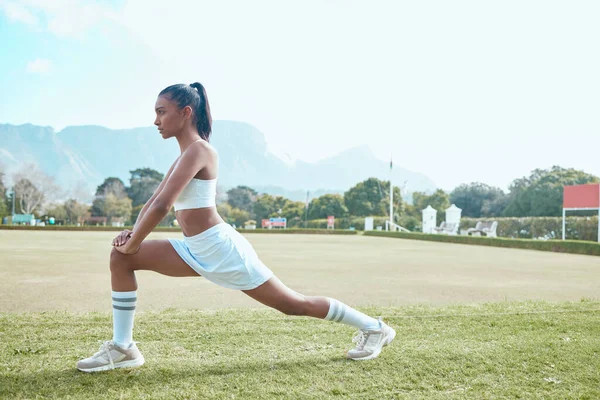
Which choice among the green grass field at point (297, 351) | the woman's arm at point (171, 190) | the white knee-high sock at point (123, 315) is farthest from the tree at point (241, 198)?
the woman's arm at point (171, 190)

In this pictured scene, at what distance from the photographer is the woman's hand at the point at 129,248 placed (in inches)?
110

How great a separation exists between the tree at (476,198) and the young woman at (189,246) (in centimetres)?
6321

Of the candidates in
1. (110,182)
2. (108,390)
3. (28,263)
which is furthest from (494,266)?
(110,182)

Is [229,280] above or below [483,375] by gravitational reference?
above

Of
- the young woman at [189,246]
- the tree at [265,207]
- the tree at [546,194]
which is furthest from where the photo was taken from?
the tree at [265,207]

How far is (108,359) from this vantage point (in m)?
2.96

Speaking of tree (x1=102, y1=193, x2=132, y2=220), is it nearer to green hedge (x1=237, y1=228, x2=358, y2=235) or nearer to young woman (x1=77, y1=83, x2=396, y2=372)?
green hedge (x1=237, y1=228, x2=358, y2=235)

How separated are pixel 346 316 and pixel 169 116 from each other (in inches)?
57.8

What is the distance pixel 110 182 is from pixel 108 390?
280 feet

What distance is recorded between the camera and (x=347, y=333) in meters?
3.99

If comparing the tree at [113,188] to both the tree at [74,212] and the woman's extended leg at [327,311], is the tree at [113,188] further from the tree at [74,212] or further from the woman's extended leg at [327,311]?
the woman's extended leg at [327,311]

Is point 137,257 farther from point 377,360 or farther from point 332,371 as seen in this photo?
point 377,360

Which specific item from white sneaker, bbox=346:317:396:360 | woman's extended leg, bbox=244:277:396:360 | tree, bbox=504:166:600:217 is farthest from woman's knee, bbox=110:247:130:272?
tree, bbox=504:166:600:217

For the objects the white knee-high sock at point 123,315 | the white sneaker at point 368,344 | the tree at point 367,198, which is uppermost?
the tree at point 367,198
